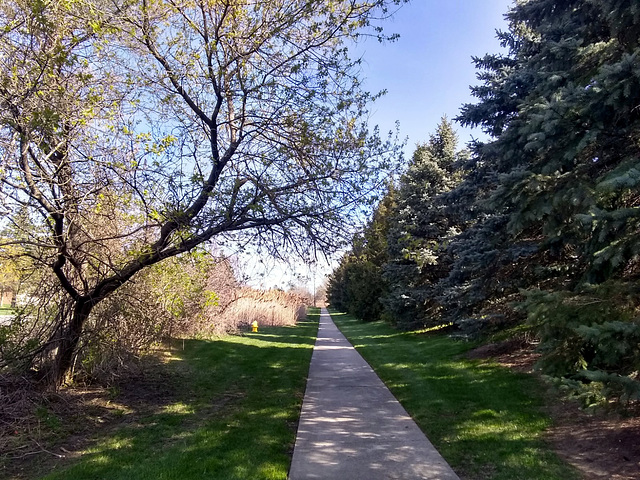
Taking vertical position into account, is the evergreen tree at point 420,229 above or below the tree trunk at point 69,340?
above

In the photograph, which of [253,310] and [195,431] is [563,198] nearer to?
[195,431]

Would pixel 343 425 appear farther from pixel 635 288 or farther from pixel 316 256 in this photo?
pixel 635 288

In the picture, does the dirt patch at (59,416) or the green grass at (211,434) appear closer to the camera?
the green grass at (211,434)

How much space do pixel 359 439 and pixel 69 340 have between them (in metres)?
4.61

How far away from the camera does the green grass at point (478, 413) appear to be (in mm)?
4398

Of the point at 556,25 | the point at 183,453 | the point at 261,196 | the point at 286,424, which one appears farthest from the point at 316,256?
the point at 556,25

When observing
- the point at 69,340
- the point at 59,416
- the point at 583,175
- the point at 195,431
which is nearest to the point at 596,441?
the point at 583,175

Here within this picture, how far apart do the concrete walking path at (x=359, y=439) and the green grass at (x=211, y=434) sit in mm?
240

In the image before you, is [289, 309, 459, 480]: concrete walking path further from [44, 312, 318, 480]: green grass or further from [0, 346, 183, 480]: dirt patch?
[0, 346, 183, 480]: dirt patch

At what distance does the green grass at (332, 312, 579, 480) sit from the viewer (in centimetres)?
440

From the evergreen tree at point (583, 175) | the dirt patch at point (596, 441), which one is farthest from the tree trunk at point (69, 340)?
the dirt patch at point (596, 441)

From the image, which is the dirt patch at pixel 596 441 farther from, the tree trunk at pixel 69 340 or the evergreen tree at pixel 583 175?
the tree trunk at pixel 69 340

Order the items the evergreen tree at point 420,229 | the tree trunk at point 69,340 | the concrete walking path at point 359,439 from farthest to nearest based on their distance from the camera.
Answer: the evergreen tree at point 420,229
the tree trunk at point 69,340
the concrete walking path at point 359,439

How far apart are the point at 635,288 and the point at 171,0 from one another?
21.1 ft
